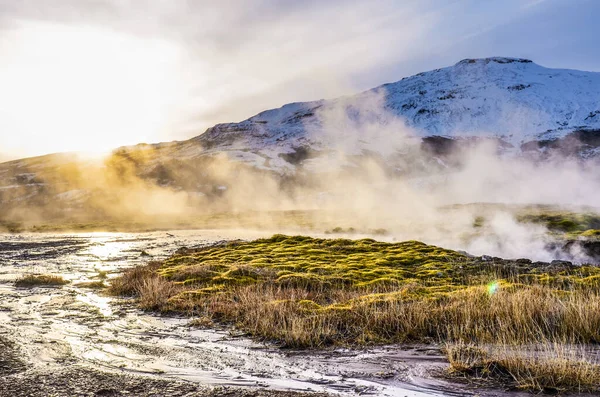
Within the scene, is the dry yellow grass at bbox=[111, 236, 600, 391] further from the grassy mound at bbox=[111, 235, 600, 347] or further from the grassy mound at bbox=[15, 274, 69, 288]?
the grassy mound at bbox=[15, 274, 69, 288]

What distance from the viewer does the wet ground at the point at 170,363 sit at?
382 inches

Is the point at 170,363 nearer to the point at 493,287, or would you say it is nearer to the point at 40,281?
the point at 493,287

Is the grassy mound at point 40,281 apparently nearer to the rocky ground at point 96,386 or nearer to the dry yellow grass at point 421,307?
the dry yellow grass at point 421,307

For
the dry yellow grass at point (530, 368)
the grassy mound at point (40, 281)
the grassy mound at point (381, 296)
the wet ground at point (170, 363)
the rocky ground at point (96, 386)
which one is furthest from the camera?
the grassy mound at point (40, 281)

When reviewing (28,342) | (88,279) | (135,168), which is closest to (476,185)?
(135,168)

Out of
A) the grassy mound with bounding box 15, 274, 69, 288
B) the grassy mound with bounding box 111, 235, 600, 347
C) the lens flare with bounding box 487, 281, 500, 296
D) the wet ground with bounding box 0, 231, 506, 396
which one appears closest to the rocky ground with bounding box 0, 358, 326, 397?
the wet ground with bounding box 0, 231, 506, 396

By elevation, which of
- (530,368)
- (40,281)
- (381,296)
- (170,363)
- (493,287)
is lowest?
(493,287)

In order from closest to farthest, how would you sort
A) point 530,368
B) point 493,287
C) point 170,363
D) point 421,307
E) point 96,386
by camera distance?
point 530,368 < point 96,386 < point 170,363 < point 421,307 < point 493,287

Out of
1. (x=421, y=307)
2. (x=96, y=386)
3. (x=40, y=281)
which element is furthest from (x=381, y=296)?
(x=40, y=281)

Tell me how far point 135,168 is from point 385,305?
195 meters

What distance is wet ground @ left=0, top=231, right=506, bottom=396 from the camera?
970 centimetres

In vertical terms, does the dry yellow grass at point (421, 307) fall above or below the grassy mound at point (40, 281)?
below

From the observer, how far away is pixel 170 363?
451 inches

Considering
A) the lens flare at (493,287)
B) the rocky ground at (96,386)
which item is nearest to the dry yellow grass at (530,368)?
the rocky ground at (96,386)
